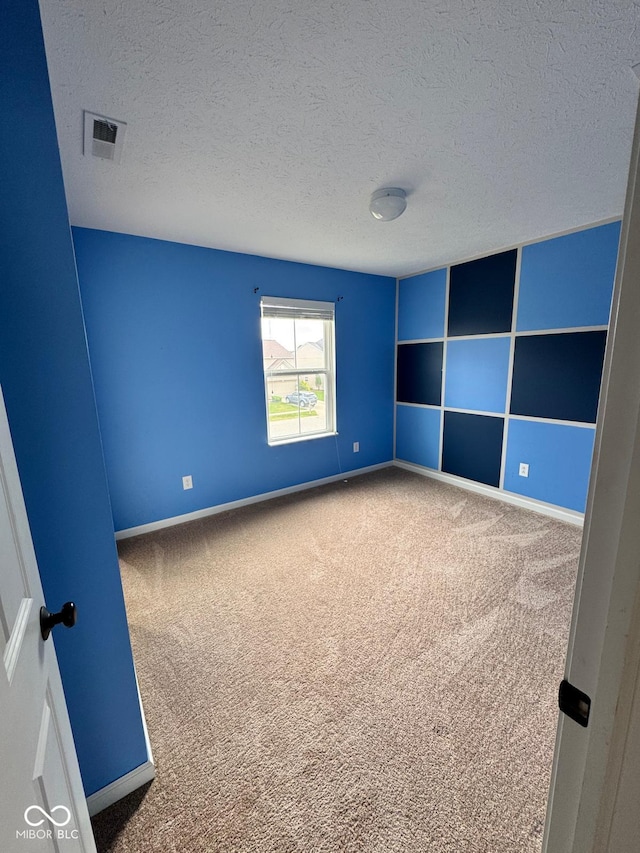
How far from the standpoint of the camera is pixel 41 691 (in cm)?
66

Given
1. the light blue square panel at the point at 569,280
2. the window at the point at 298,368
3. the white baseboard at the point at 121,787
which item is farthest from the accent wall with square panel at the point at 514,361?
the white baseboard at the point at 121,787

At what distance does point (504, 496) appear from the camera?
327cm

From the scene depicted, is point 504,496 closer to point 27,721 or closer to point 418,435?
point 418,435

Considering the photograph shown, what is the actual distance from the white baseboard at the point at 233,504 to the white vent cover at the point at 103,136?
246 cm

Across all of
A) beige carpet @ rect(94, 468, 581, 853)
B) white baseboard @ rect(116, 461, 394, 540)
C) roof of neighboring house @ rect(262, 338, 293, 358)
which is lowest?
beige carpet @ rect(94, 468, 581, 853)

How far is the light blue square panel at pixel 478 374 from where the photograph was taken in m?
3.18

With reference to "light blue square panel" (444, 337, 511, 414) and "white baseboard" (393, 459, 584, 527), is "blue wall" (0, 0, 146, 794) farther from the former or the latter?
"light blue square panel" (444, 337, 511, 414)

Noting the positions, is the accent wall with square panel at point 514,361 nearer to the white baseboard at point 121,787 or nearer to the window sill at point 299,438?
the window sill at point 299,438

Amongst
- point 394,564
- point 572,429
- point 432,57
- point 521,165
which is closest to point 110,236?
point 432,57

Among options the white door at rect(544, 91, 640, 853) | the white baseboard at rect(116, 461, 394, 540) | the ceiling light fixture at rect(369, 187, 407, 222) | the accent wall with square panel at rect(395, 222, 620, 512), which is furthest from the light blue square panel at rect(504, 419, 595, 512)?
the white door at rect(544, 91, 640, 853)

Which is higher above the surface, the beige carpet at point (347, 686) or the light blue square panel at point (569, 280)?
the light blue square panel at point (569, 280)

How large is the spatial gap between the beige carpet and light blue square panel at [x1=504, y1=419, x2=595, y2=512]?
1.12 ft

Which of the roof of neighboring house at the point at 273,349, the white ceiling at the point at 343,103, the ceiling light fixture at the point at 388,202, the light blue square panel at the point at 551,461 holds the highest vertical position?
the white ceiling at the point at 343,103

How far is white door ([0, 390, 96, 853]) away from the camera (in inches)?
18.9
